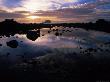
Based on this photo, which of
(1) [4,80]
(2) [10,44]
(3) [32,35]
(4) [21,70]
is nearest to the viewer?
(1) [4,80]

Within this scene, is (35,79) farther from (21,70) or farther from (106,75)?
(106,75)

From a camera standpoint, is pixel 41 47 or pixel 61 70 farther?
pixel 41 47

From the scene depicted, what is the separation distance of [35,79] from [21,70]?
14.6 feet

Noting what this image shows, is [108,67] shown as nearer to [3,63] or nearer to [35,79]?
[35,79]

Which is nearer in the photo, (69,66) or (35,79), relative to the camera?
(35,79)

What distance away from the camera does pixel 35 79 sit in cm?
2567

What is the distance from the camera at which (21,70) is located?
96.5 feet

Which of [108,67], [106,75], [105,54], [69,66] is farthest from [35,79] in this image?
[105,54]

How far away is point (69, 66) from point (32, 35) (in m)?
55.1

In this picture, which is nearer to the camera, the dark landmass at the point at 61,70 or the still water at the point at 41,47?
the dark landmass at the point at 61,70

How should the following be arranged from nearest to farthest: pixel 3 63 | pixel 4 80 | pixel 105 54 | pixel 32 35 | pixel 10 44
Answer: pixel 4 80, pixel 3 63, pixel 105 54, pixel 10 44, pixel 32 35

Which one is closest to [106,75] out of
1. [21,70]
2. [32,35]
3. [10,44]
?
[21,70]

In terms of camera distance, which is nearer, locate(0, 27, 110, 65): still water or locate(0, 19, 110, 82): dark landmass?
locate(0, 19, 110, 82): dark landmass

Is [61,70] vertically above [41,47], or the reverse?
[41,47]
